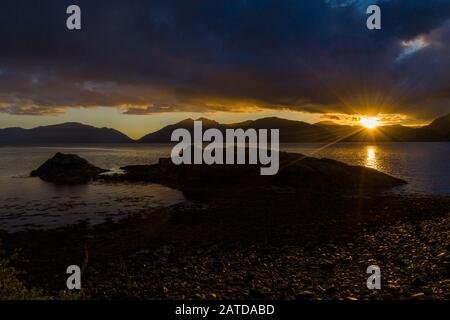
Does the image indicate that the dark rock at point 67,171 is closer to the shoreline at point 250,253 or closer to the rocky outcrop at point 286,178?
the rocky outcrop at point 286,178

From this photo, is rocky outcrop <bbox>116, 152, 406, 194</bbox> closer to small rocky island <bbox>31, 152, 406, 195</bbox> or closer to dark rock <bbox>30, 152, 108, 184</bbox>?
small rocky island <bbox>31, 152, 406, 195</bbox>

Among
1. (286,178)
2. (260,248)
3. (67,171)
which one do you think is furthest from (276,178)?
(67,171)

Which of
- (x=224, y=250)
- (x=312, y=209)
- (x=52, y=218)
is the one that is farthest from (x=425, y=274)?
(x=52, y=218)

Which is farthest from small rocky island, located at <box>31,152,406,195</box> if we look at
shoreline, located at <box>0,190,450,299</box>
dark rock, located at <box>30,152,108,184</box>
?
shoreline, located at <box>0,190,450,299</box>

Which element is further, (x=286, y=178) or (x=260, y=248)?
(x=286, y=178)

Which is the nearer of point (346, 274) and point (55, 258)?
point (346, 274)

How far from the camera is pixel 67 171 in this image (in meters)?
72.2

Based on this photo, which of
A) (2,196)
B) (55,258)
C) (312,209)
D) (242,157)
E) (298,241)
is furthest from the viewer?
(242,157)

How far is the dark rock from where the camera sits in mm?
67750

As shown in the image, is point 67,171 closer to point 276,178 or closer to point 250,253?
point 276,178
